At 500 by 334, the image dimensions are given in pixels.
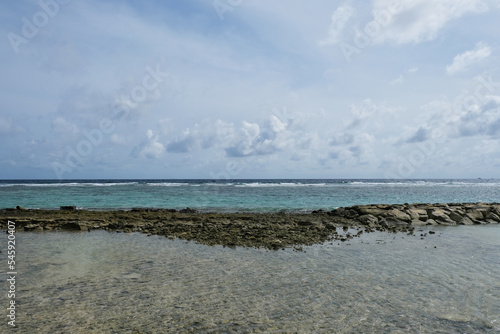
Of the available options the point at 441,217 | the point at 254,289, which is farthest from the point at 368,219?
the point at 254,289

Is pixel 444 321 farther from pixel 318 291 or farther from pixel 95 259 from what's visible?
pixel 95 259

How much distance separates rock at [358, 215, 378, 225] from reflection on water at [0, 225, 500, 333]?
5.71 m

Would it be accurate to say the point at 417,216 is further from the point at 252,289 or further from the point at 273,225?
the point at 252,289

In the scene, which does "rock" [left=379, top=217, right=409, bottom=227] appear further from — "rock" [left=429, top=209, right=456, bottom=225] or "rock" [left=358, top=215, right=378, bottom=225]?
"rock" [left=429, top=209, right=456, bottom=225]

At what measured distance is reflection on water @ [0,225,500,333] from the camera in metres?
5.06

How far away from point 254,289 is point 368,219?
12.4 meters

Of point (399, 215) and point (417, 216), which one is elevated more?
point (399, 215)

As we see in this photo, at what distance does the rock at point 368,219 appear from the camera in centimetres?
1672

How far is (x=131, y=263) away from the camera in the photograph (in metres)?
8.54

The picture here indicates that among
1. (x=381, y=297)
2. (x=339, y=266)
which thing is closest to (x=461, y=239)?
(x=339, y=266)

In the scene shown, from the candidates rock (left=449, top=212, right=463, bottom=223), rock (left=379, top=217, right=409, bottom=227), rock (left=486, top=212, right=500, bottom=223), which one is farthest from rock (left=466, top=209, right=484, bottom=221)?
rock (left=379, top=217, right=409, bottom=227)

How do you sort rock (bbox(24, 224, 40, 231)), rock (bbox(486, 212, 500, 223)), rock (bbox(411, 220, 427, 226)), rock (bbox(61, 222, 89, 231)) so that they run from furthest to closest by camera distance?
rock (bbox(486, 212, 500, 223))
rock (bbox(411, 220, 427, 226))
rock (bbox(61, 222, 89, 231))
rock (bbox(24, 224, 40, 231))

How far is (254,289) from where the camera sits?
6.59 meters

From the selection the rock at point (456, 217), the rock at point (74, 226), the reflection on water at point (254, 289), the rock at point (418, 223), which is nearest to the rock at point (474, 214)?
the rock at point (456, 217)
